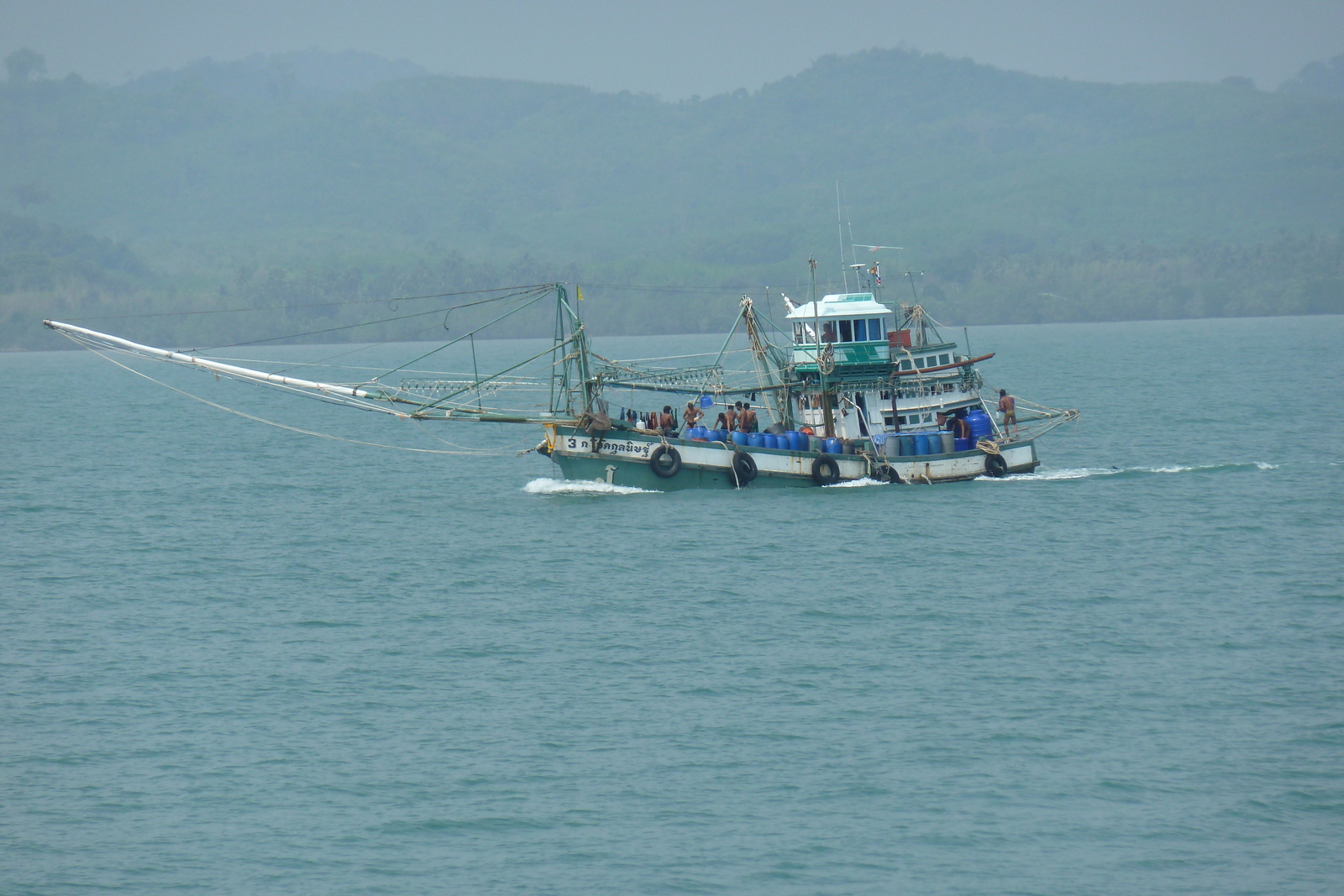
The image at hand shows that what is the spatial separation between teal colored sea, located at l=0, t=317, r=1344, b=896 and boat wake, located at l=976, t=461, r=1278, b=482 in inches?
19.8

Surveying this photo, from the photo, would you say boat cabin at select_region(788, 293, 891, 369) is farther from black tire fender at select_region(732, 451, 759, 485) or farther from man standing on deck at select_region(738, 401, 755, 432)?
black tire fender at select_region(732, 451, 759, 485)

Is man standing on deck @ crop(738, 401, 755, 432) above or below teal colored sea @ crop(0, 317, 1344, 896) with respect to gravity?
above

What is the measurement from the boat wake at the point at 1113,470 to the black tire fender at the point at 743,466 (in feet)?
33.7

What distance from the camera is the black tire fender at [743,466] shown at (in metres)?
56.3

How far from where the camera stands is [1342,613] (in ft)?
129

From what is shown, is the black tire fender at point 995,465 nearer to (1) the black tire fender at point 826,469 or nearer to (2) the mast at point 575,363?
(1) the black tire fender at point 826,469

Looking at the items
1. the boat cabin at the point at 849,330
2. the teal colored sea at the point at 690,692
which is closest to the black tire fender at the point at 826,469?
the teal colored sea at the point at 690,692

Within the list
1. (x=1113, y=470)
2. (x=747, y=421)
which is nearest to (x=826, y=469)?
(x=747, y=421)

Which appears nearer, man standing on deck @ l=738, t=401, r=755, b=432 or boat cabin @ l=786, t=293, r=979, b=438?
man standing on deck @ l=738, t=401, r=755, b=432

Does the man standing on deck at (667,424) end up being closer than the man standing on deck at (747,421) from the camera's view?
Yes

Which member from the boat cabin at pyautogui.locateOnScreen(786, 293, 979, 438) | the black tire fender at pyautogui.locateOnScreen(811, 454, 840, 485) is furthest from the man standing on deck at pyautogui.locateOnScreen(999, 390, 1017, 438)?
the black tire fender at pyautogui.locateOnScreen(811, 454, 840, 485)

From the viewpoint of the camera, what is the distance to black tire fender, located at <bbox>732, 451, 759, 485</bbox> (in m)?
56.3

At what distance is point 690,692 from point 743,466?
23.5m

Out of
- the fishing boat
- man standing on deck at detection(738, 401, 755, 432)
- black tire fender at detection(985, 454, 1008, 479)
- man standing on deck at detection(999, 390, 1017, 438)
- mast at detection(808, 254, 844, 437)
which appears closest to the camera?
the fishing boat
